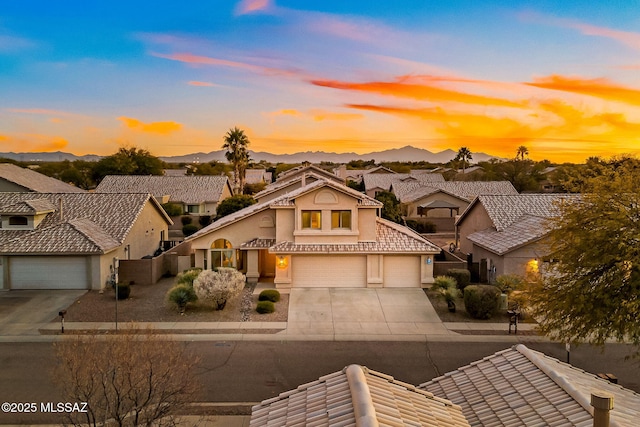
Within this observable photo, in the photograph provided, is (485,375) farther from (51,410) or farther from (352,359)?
(51,410)

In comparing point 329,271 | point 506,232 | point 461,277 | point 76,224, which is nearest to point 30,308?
point 76,224

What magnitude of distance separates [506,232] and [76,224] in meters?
27.0

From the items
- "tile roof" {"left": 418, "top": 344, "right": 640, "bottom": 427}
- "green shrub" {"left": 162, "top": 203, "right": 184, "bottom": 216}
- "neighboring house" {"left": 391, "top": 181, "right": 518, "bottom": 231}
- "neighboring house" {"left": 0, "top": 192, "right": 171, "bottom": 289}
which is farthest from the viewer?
"neighboring house" {"left": 391, "top": 181, "right": 518, "bottom": 231}

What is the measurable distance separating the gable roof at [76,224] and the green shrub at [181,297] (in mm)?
6189

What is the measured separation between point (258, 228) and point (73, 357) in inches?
805

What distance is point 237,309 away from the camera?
2412 centimetres

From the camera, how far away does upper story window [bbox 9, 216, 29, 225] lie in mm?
28906

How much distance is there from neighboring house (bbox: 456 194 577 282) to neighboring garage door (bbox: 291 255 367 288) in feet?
26.7

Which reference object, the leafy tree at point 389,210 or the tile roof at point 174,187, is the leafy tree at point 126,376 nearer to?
the leafy tree at point 389,210

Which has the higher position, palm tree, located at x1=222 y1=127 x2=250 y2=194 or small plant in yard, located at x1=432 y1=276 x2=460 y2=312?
palm tree, located at x1=222 y1=127 x2=250 y2=194

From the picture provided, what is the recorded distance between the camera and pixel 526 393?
9.13 m

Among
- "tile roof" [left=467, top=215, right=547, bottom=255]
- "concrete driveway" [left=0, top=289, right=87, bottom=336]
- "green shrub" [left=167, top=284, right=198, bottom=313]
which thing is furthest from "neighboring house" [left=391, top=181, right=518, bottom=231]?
"concrete driveway" [left=0, top=289, right=87, bottom=336]

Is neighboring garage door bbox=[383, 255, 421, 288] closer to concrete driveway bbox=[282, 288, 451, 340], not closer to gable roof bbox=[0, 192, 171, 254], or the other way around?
concrete driveway bbox=[282, 288, 451, 340]

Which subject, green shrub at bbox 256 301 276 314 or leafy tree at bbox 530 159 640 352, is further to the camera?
green shrub at bbox 256 301 276 314
